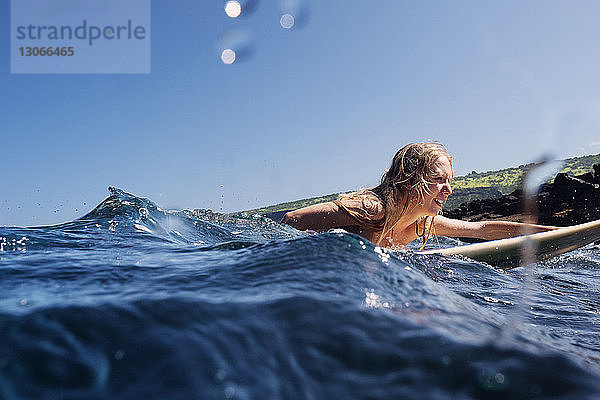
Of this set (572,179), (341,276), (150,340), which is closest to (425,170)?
(341,276)

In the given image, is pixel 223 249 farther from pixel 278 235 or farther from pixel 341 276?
pixel 278 235

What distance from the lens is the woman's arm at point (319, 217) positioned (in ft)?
14.1

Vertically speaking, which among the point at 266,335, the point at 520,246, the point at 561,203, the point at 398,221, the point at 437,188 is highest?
the point at 437,188

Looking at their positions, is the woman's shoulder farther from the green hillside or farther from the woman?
the green hillside

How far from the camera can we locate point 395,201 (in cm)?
458

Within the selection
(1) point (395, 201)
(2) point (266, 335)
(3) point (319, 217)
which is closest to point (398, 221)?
(1) point (395, 201)

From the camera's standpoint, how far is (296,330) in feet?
4.05

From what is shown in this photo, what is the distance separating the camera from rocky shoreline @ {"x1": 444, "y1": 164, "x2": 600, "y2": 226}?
11.3m

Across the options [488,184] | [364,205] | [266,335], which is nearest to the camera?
[266,335]

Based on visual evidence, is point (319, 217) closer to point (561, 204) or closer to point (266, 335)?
point (266, 335)

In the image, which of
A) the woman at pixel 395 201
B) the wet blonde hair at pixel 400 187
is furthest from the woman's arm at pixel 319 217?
the wet blonde hair at pixel 400 187

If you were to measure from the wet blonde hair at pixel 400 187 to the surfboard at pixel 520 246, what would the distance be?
0.57 m

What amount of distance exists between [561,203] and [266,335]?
1409cm

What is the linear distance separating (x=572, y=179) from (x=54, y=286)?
48.7 ft
